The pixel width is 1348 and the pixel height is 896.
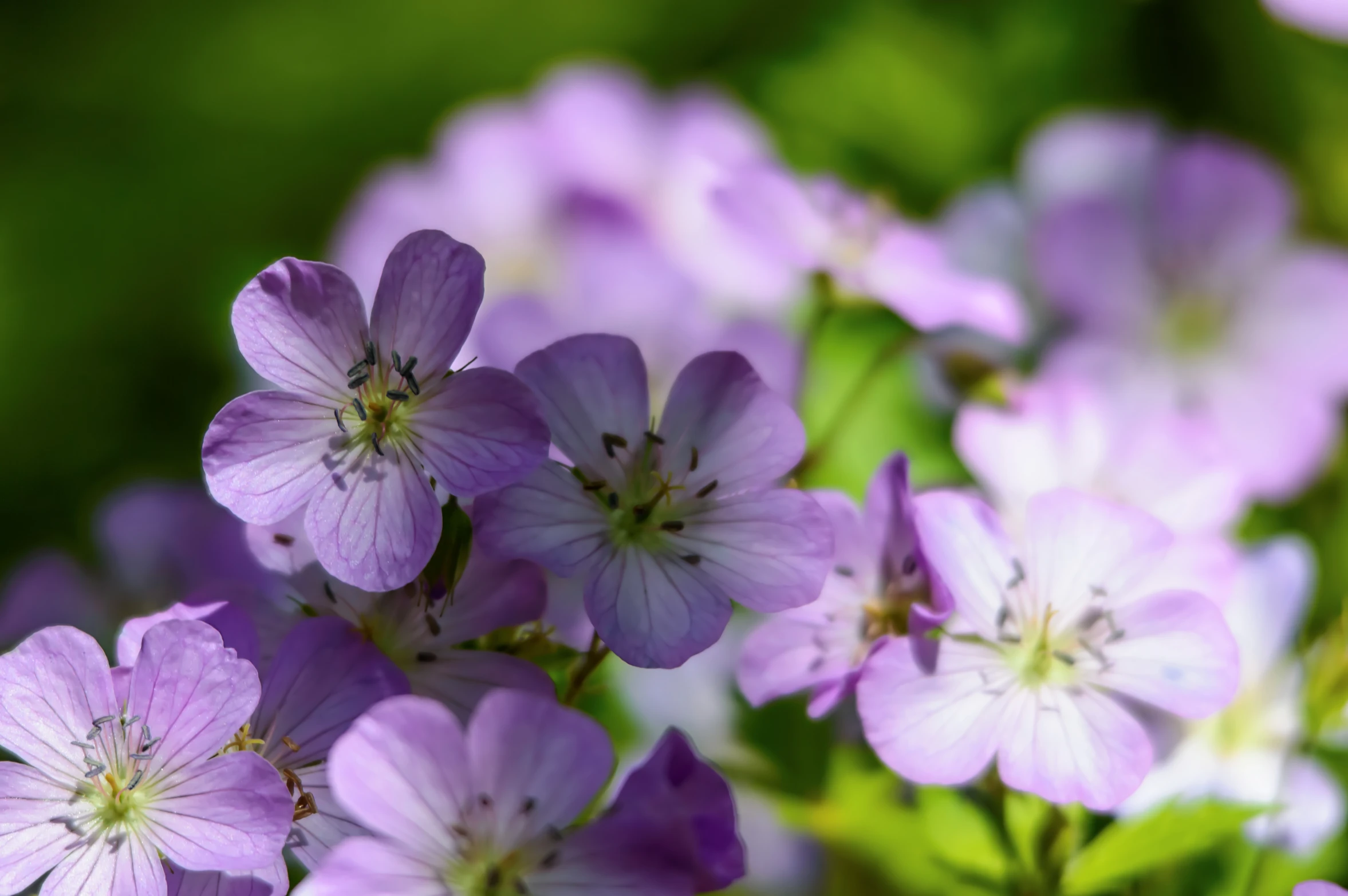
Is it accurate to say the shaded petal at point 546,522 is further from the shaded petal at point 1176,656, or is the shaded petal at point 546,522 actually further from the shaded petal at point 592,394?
the shaded petal at point 1176,656

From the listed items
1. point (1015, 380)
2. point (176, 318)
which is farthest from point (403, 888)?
point (176, 318)

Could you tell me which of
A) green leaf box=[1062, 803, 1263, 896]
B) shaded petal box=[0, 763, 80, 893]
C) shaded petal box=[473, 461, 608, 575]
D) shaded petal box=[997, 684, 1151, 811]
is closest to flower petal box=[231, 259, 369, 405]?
shaded petal box=[473, 461, 608, 575]

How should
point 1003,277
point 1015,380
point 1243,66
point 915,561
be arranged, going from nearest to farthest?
point 915,561
point 1015,380
point 1003,277
point 1243,66

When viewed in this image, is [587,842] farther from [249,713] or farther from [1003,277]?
[1003,277]

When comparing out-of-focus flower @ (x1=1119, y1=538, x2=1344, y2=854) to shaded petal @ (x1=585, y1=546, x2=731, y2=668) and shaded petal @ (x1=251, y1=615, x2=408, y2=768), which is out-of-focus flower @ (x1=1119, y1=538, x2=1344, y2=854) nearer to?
shaded petal @ (x1=585, y1=546, x2=731, y2=668)

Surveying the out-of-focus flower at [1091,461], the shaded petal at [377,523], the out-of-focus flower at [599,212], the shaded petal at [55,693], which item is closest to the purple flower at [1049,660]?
the out-of-focus flower at [1091,461]

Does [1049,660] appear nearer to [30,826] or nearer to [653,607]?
[653,607]
